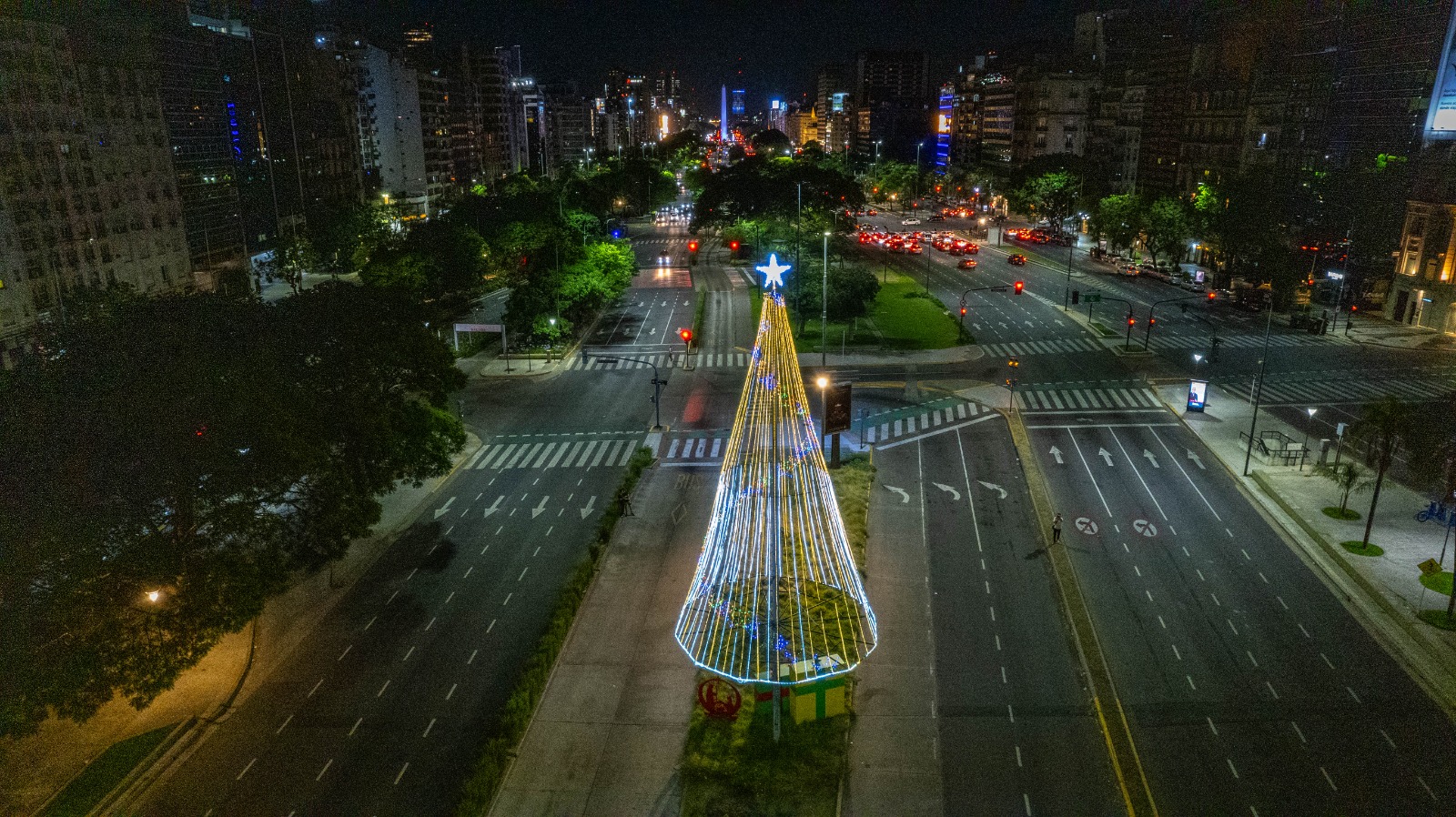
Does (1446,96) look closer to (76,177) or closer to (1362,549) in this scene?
(1362,549)

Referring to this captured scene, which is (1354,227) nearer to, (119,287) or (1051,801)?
(1051,801)

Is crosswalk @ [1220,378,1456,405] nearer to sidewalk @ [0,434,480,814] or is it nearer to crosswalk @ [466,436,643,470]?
crosswalk @ [466,436,643,470]

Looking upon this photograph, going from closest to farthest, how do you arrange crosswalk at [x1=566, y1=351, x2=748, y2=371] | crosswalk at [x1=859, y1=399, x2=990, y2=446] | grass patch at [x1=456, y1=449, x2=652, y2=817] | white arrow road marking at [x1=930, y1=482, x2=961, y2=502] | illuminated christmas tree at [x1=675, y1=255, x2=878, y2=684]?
grass patch at [x1=456, y1=449, x2=652, y2=817], illuminated christmas tree at [x1=675, y1=255, x2=878, y2=684], white arrow road marking at [x1=930, y1=482, x2=961, y2=502], crosswalk at [x1=859, y1=399, x2=990, y2=446], crosswalk at [x1=566, y1=351, x2=748, y2=371]

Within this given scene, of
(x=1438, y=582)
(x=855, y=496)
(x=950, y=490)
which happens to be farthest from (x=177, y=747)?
(x=1438, y=582)

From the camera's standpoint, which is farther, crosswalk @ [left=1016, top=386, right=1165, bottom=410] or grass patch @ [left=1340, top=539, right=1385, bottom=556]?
crosswalk @ [left=1016, top=386, right=1165, bottom=410]

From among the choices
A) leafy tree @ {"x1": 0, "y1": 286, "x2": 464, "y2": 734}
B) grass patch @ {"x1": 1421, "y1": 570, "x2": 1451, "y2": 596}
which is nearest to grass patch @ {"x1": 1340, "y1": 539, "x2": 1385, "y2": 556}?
grass patch @ {"x1": 1421, "y1": 570, "x2": 1451, "y2": 596}

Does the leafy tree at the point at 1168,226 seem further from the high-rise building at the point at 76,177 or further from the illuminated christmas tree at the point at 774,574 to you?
→ the high-rise building at the point at 76,177

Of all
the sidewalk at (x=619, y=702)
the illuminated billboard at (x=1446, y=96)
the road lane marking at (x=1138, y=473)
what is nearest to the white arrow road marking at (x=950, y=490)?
the road lane marking at (x=1138, y=473)

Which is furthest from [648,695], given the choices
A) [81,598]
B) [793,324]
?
[793,324]
